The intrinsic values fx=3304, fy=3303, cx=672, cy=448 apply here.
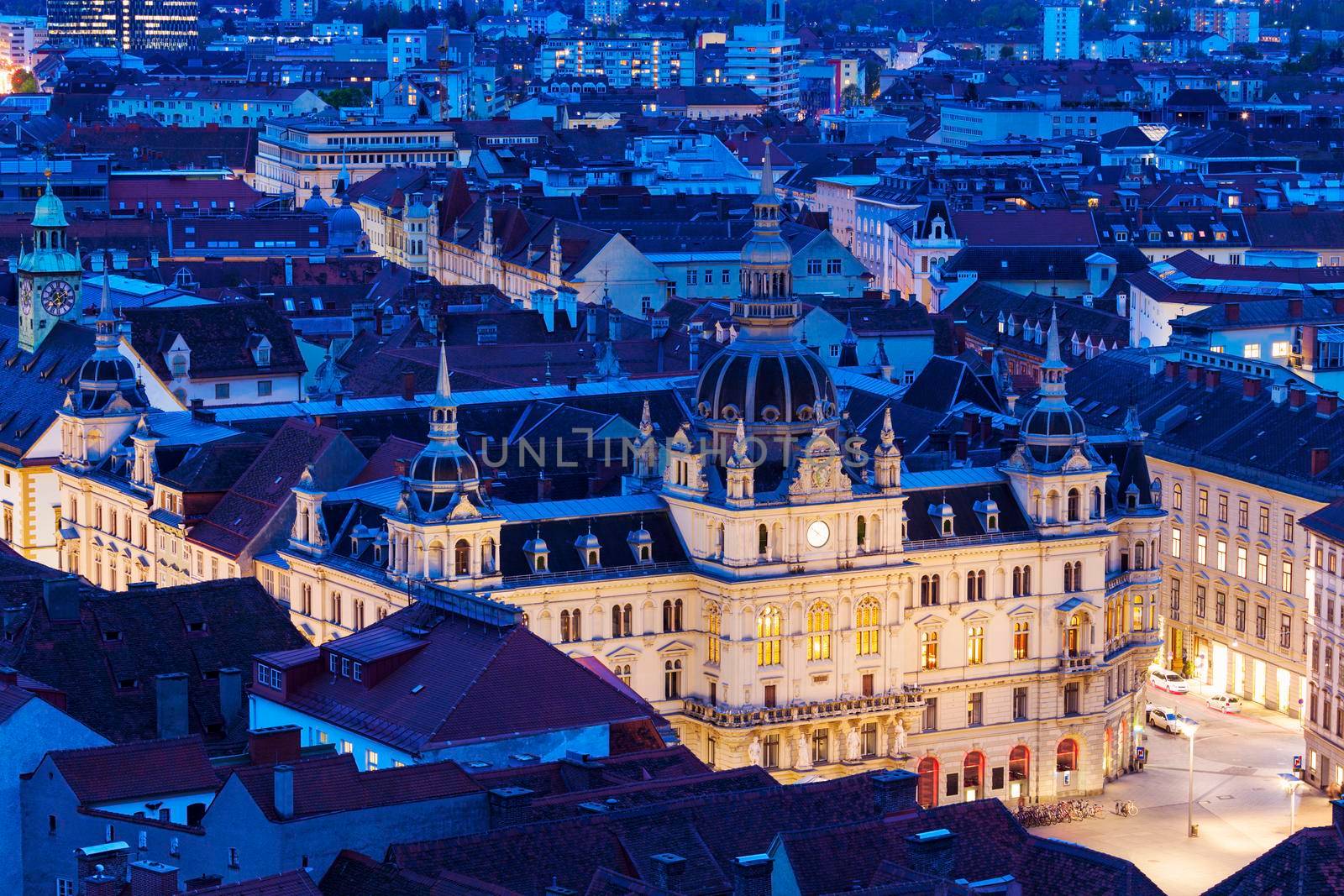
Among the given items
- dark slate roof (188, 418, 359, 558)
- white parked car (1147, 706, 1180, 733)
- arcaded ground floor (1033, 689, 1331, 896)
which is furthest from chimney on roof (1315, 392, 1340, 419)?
dark slate roof (188, 418, 359, 558)

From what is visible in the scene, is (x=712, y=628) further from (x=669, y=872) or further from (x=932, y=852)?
(x=932, y=852)

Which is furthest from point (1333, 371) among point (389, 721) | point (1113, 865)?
point (1113, 865)

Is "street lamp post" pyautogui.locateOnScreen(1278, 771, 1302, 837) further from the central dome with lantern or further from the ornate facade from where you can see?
the central dome with lantern

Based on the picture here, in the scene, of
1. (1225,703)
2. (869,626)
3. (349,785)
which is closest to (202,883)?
(349,785)

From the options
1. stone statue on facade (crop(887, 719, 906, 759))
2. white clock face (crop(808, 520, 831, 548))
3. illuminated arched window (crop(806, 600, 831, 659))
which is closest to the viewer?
white clock face (crop(808, 520, 831, 548))

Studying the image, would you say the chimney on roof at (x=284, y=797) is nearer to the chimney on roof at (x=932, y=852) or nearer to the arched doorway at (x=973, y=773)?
the chimney on roof at (x=932, y=852)

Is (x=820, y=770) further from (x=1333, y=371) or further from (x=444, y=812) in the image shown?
(x=1333, y=371)

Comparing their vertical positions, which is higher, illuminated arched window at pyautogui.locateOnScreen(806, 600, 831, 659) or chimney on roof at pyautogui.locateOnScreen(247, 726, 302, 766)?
chimney on roof at pyautogui.locateOnScreen(247, 726, 302, 766)
